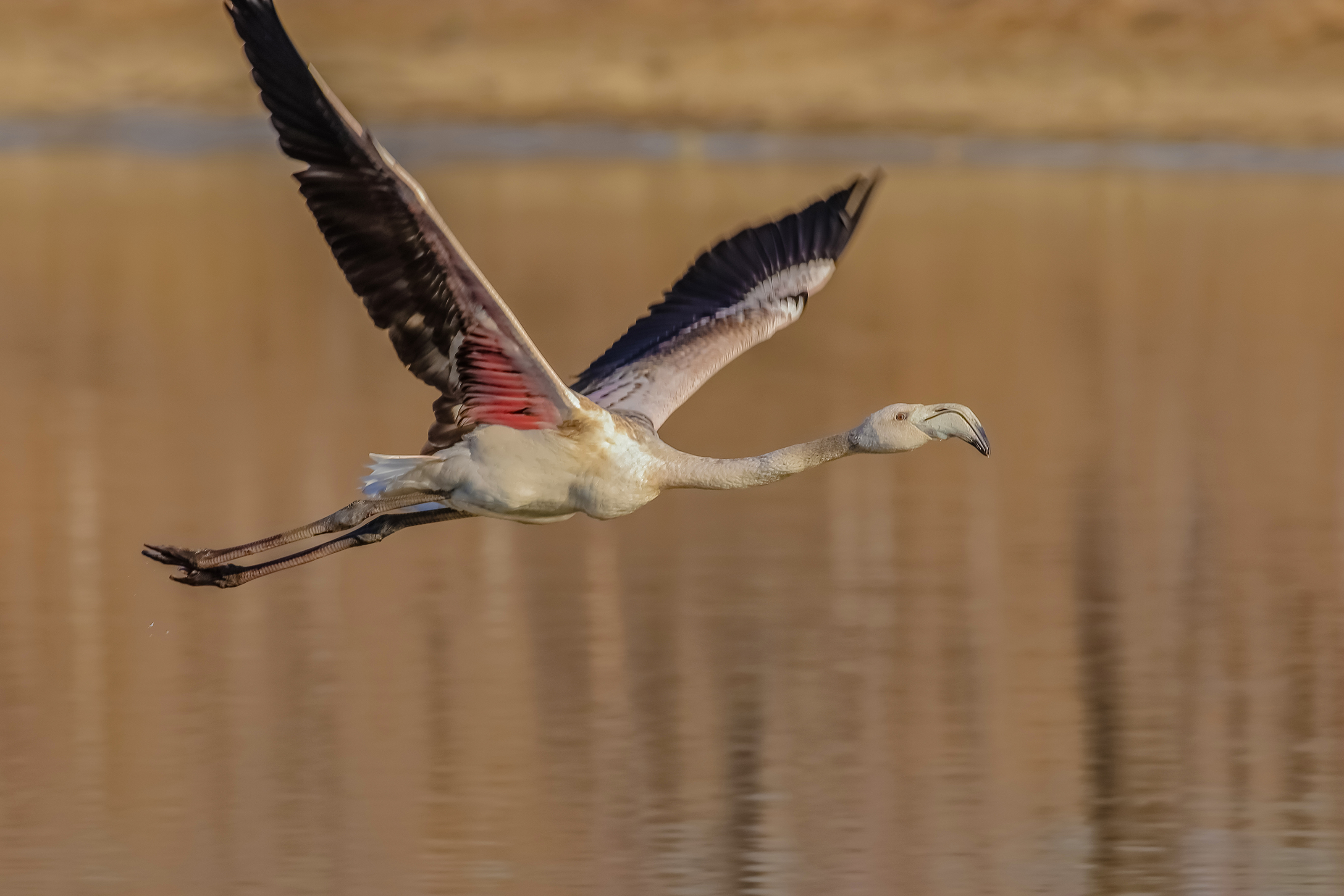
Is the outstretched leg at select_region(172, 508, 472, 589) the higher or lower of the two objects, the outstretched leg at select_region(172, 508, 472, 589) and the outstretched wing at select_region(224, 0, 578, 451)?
the lower

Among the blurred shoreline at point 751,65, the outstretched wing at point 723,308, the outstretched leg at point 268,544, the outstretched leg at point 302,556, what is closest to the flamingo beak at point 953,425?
the outstretched wing at point 723,308

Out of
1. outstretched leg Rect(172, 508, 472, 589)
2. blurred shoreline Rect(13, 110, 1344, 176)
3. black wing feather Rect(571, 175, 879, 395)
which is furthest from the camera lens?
blurred shoreline Rect(13, 110, 1344, 176)

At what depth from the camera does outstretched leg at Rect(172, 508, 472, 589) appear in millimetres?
12625

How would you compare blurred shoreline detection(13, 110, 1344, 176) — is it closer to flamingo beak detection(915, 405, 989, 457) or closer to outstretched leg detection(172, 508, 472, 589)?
outstretched leg detection(172, 508, 472, 589)

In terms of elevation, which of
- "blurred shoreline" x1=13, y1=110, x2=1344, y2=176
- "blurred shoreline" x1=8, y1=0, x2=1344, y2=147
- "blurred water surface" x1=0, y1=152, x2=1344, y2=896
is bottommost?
"blurred water surface" x1=0, y1=152, x2=1344, y2=896

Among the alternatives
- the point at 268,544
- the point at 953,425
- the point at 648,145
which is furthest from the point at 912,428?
the point at 648,145

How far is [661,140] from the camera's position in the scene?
4609 centimetres

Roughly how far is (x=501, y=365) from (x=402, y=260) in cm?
89

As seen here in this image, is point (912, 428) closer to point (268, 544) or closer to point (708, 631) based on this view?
point (268, 544)

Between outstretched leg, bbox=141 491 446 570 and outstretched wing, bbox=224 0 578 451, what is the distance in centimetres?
78

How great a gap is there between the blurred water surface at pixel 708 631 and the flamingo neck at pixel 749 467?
1508 millimetres

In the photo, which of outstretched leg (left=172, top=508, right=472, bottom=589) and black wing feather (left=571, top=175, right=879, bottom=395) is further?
black wing feather (left=571, top=175, right=879, bottom=395)

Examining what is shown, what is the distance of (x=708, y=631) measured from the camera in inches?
602

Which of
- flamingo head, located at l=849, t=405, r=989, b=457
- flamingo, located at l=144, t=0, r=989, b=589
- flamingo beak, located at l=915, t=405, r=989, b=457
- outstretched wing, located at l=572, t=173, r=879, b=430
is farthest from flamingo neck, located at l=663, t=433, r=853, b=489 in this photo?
outstretched wing, located at l=572, t=173, r=879, b=430
